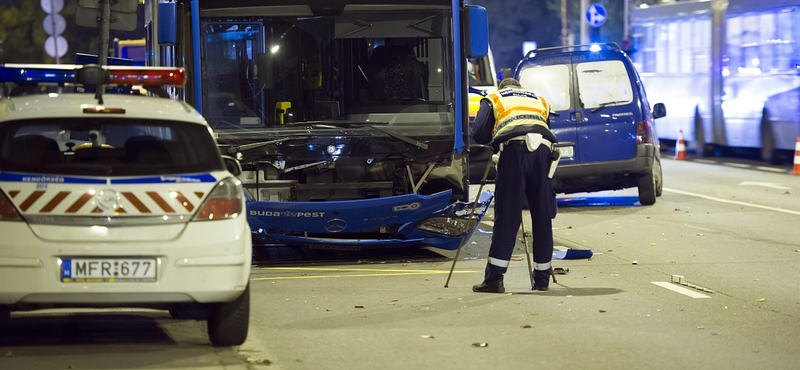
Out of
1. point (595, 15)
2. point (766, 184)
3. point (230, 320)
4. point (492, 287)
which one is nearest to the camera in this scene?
point (230, 320)

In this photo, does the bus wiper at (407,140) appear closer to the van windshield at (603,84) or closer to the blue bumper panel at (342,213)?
the blue bumper panel at (342,213)

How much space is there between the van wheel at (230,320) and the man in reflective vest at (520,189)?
2.64 metres

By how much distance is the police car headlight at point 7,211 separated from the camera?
6656mm

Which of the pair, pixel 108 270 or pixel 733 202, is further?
pixel 733 202

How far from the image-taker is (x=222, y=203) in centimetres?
696

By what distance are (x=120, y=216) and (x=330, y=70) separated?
16.7ft

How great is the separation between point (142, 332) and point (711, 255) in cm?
578

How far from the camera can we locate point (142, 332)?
7.71 meters

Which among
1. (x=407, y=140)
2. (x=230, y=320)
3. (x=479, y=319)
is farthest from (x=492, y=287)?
(x=230, y=320)

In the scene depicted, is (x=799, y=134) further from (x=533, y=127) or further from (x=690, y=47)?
(x=533, y=127)

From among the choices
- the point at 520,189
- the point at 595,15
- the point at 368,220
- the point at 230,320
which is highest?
the point at 595,15

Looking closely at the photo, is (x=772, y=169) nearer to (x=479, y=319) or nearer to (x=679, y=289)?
(x=679, y=289)

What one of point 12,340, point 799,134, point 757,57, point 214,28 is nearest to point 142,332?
point 12,340

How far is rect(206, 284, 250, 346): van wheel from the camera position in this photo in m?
7.11
